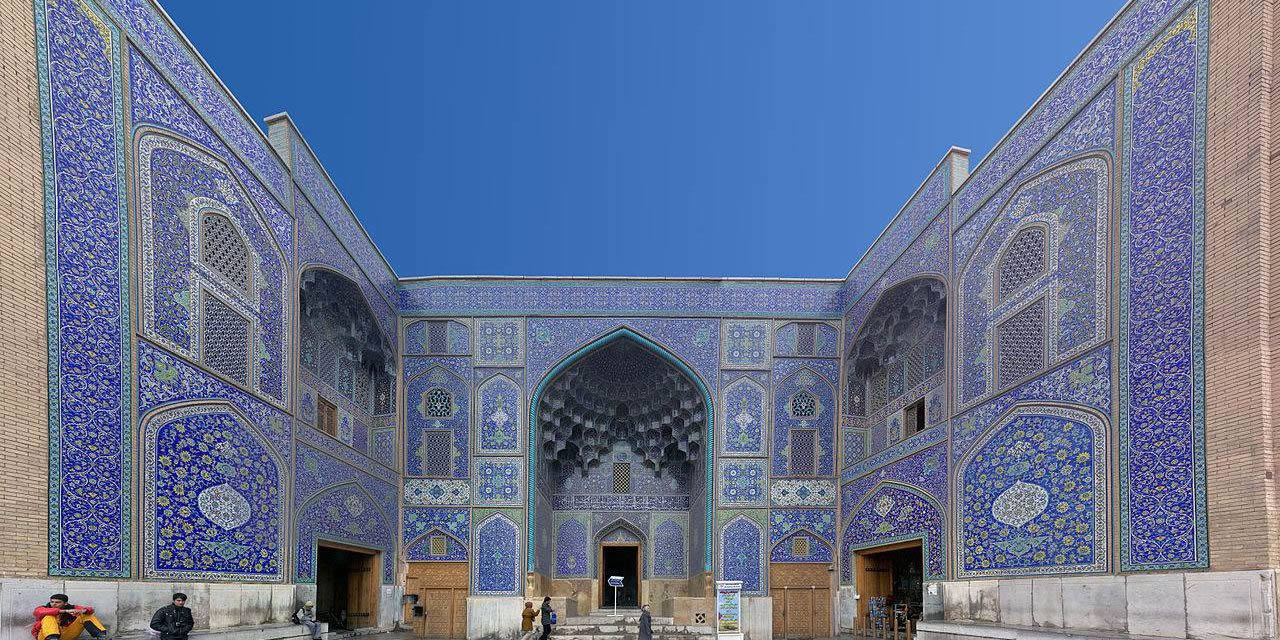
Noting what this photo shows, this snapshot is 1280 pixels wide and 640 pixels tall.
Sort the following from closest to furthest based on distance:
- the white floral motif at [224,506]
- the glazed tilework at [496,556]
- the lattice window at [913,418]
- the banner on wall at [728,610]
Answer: the white floral motif at [224,506] → the banner on wall at [728,610] → the lattice window at [913,418] → the glazed tilework at [496,556]

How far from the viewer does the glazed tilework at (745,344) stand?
15.0 m

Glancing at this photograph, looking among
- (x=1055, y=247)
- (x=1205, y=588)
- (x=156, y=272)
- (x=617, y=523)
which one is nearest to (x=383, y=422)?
(x=617, y=523)

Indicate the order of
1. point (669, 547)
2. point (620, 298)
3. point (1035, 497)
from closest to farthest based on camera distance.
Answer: point (1035, 497) < point (620, 298) < point (669, 547)

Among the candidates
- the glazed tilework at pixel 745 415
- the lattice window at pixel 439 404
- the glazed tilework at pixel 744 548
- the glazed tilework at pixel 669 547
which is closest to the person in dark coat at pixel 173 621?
the lattice window at pixel 439 404

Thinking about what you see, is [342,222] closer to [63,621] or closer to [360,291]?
[360,291]

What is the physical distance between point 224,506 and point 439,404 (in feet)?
21.5

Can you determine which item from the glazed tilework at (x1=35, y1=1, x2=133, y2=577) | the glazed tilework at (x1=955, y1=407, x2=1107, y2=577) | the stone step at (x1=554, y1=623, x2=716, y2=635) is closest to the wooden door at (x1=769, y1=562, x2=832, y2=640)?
the stone step at (x1=554, y1=623, x2=716, y2=635)

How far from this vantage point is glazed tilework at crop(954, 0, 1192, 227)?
7.37 meters

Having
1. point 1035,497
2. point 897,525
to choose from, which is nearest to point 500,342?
point 897,525

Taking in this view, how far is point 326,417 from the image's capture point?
40.5 ft

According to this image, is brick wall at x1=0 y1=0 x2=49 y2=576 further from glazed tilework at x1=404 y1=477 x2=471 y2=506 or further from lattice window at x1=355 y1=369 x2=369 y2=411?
glazed tilework at x1=404 y1=477 x2=471 y2=506

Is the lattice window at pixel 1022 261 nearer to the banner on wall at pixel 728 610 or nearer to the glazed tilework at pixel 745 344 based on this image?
the banner on wall at pixel 728 610

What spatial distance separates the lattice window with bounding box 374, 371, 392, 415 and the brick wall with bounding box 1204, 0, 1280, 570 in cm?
1170

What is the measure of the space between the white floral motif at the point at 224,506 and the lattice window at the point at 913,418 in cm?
829
